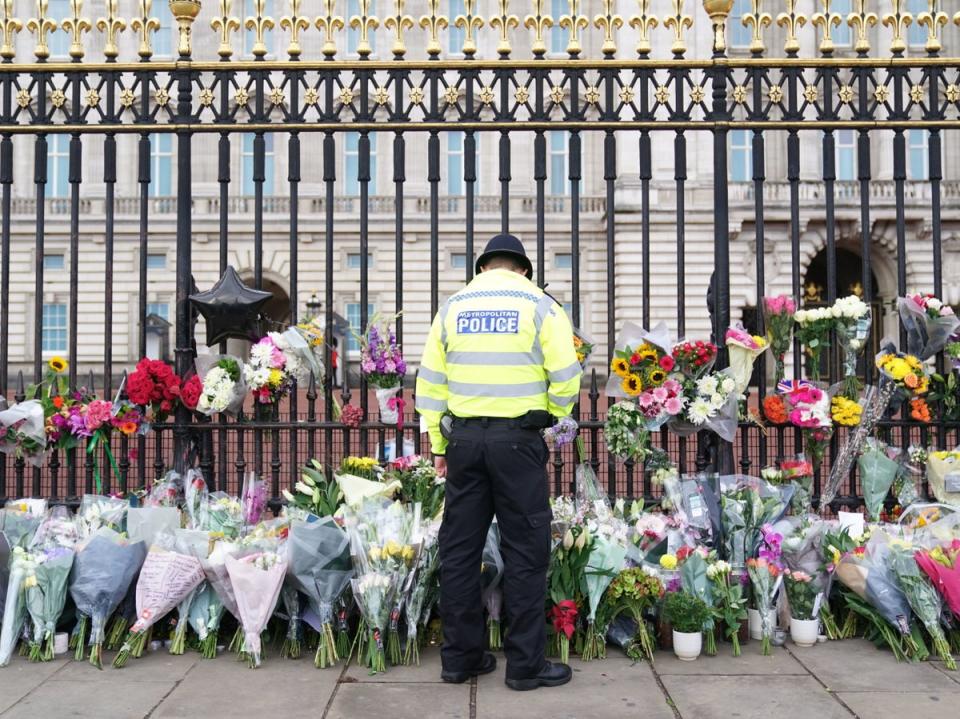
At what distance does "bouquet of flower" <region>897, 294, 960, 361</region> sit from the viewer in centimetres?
586

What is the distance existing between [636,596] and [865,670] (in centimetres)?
113

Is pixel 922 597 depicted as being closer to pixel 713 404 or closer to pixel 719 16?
pixel 713 404

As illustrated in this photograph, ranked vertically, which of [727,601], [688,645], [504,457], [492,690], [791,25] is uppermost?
[791,25]

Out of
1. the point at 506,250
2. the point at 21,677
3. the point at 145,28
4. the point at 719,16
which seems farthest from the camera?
the point at 145,28

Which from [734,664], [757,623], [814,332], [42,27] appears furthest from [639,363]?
[42,27]

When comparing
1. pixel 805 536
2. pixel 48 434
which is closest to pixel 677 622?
pixel 805 536

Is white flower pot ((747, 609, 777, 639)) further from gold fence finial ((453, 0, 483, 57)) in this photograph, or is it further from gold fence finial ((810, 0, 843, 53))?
gold fence finial ((453, 0, 483, 57))

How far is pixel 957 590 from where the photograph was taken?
14.9 ft

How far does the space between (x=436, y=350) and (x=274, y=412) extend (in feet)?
6.47

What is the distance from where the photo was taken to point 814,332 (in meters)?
5.89

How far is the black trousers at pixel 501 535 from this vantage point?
429cm

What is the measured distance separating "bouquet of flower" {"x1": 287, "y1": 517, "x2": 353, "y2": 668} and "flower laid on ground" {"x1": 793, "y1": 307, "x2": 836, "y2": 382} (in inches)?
125

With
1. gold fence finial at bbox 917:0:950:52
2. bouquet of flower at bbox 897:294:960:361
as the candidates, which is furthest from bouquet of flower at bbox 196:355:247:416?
gold fence finial at bbox 917:0:950:52

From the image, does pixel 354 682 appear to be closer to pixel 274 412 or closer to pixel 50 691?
pixel 50 691
